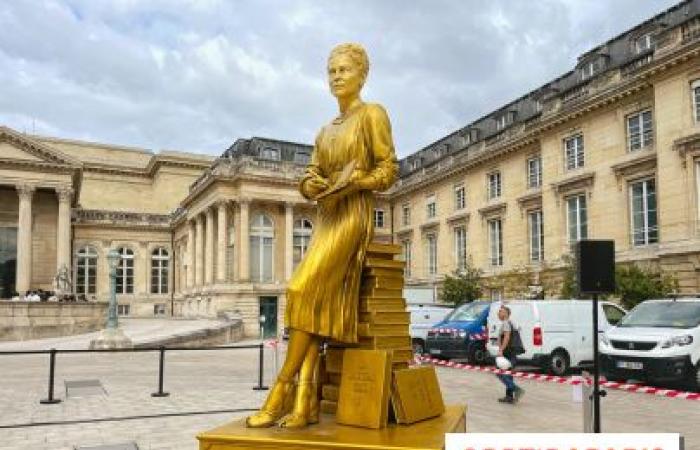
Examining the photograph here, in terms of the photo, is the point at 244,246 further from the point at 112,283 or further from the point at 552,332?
the point at 552,332

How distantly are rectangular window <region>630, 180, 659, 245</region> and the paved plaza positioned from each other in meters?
14.7

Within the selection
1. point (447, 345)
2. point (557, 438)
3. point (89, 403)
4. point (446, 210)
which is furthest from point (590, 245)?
point (446, 210)

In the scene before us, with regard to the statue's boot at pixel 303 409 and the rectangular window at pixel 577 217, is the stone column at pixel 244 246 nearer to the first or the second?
the rectangular window at pixel 577 217

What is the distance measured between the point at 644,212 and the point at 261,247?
28695 millimetres

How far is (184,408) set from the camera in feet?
37.1

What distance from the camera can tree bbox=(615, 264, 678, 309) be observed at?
25.8 meters

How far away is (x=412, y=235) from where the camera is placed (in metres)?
51.5

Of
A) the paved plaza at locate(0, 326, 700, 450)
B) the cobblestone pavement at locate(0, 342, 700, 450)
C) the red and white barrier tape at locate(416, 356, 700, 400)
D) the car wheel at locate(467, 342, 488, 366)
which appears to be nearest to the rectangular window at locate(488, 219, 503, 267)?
the red and white barrier tape at locate(416, 356, 700, 400)

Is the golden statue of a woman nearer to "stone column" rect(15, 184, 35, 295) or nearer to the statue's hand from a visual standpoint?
the statue's hand

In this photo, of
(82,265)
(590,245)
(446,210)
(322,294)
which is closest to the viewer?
(322,294)

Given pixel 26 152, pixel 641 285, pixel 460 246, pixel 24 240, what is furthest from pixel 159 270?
pixel 641 285

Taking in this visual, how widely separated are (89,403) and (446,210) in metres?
36.2

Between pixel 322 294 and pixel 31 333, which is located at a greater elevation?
pixel 322 294

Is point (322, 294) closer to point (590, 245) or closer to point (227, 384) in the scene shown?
point (590, 245)
